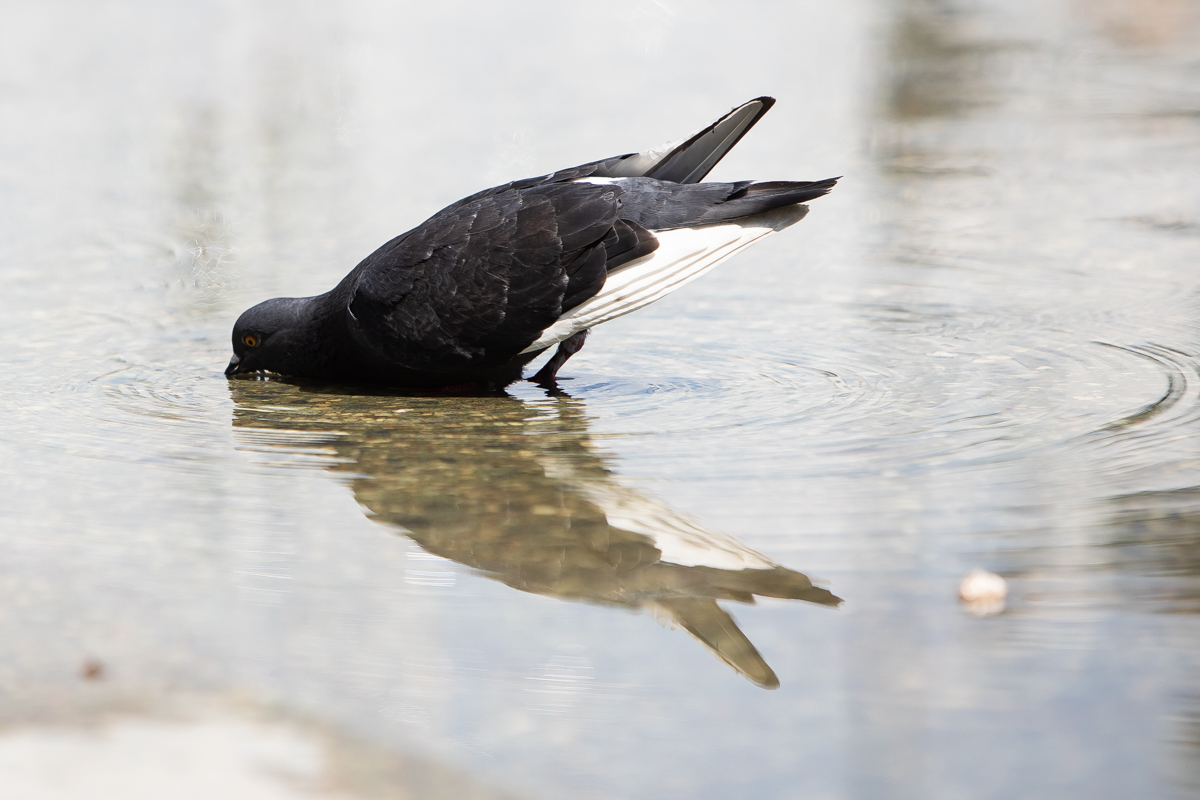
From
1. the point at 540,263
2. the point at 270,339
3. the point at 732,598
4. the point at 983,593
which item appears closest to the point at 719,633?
the point at 732,598

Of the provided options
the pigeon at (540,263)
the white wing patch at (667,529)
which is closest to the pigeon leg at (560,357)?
the pigeon at (540,263)

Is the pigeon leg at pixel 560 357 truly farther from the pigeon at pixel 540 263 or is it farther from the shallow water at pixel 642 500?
the shallow water at pixel 642 500

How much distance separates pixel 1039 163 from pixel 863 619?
7.54 m

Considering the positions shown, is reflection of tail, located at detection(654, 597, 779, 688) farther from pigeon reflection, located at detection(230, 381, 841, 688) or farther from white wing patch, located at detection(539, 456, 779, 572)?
white wing patch, located at detection(539, 456, 779, 572)

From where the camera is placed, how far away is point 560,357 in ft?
19.0

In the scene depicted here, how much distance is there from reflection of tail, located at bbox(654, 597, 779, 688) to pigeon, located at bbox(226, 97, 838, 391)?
2.23m

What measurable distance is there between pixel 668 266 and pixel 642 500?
4.95 feet

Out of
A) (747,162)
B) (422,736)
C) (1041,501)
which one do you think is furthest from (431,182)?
(422,736)

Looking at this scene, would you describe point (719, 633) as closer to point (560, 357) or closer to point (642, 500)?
point (642, 500)

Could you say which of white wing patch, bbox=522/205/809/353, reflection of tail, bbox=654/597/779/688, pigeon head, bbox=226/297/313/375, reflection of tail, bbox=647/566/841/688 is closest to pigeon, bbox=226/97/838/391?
white wing patch, bbox=522/205/809/353

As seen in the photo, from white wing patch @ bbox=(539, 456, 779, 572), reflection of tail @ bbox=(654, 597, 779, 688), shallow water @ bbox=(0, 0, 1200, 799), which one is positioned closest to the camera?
shallow water @ bbox=(0, 0, 1200, 799)

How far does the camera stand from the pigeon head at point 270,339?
5.84 m

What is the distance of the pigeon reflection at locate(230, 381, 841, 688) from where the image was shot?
3299 mm

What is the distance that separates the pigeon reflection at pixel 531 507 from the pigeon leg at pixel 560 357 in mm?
300
